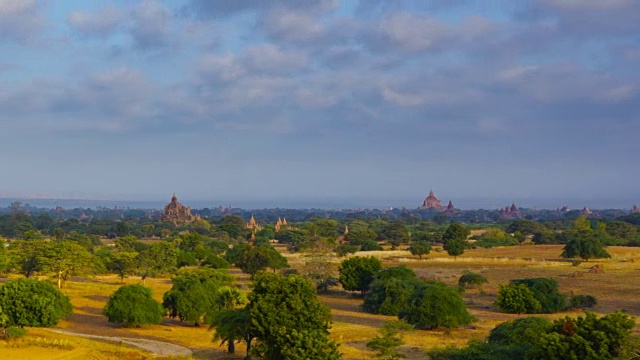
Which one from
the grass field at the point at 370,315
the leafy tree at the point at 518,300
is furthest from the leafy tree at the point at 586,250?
the leafy tree at the point at 518,300

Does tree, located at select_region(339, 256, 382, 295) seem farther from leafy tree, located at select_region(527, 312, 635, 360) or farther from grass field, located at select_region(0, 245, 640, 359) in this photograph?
leafy tree, located at select_region(527, 312, 635, 360)

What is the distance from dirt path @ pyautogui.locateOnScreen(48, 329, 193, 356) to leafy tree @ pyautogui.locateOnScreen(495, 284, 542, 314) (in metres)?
26.1

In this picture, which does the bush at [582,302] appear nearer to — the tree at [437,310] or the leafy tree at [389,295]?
the tree at [437,310]

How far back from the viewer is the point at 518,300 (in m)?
47.2

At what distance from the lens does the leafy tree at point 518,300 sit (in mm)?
47125

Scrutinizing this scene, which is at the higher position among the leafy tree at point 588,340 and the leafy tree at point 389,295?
the leafy tree at point 588,340

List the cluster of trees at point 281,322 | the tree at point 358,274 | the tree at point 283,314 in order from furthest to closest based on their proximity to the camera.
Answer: the tree at point 358,274
the tree at point 283,314
the cluster of trees at point 281,322

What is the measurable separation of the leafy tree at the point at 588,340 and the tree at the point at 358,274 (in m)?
35.0

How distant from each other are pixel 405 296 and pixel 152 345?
22041mm

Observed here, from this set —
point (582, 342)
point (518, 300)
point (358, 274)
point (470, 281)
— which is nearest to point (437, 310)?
point (518, 300)

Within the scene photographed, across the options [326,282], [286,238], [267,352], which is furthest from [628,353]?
[286,238]

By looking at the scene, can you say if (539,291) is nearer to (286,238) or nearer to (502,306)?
(502,306)

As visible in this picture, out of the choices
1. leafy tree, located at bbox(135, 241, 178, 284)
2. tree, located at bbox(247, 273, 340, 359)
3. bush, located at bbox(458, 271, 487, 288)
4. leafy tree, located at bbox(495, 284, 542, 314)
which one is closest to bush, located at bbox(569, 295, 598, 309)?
leafy tree, located at bbox(495, 284, 542, 314)

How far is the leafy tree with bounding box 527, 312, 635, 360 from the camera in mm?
22906
